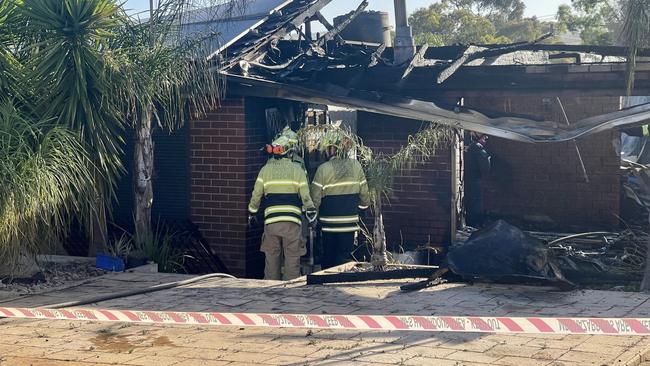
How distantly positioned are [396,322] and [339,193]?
162 inches

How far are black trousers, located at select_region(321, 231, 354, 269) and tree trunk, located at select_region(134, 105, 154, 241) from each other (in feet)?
7.00

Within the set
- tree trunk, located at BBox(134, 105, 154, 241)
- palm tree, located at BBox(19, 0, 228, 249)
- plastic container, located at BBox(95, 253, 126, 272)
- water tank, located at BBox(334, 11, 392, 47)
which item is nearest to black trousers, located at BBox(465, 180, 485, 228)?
water tank, located at BBox(334, 11, 392, 47)

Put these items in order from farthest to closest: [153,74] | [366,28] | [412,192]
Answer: [366,28] < [412,192] < [153,74]

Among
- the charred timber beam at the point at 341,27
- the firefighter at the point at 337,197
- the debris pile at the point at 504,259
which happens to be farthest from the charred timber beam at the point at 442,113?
the charred timber beam at the point at 341,27

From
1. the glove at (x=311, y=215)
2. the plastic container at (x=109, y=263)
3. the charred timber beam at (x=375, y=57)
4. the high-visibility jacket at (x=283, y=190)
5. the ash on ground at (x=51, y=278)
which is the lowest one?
the ash on ground at (x=51, y=278)

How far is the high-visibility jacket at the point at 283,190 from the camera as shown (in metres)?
10.9

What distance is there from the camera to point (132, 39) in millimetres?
10523

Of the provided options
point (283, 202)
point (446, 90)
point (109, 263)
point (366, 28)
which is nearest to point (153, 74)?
point (283, 202)

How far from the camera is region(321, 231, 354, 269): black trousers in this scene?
11516mm

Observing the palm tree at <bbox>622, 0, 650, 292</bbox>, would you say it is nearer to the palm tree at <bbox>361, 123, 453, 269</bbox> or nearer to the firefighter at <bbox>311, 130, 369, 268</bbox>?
the palm tree at <bbox>361, 123, 453, 269</bbox>

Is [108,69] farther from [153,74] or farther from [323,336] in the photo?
[323,336]

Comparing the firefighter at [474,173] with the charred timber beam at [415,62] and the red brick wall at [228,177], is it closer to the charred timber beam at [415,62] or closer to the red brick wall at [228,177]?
the charred timber beam at [415,62]

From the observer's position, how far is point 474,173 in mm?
13914

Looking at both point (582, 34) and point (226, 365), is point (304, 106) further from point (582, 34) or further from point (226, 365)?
point (582, 34)
